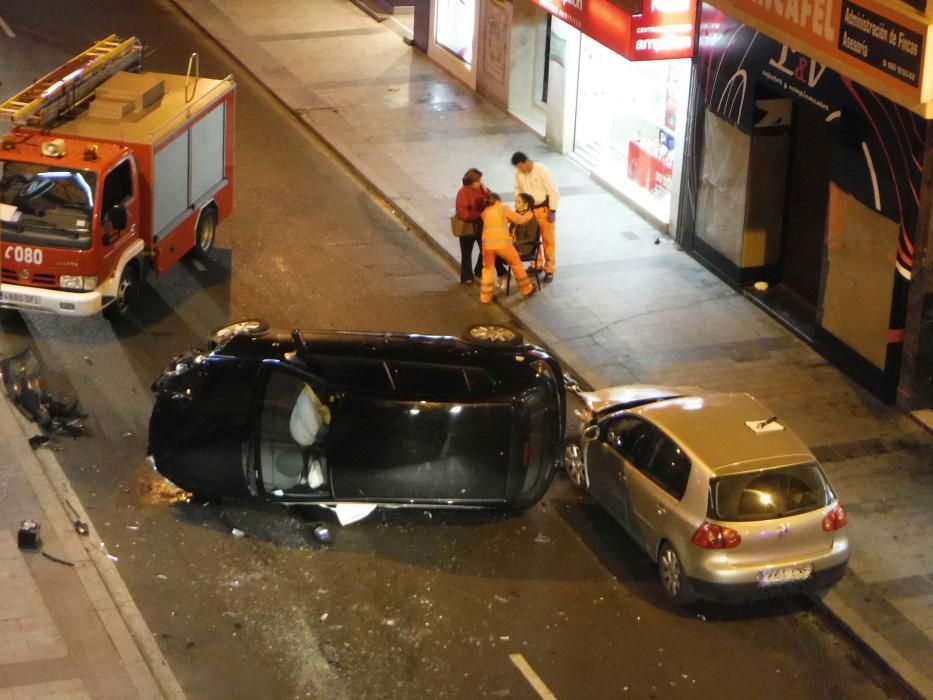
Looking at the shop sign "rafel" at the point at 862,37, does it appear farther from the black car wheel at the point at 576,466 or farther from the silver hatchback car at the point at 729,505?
the black car wheel at the point at 576,466

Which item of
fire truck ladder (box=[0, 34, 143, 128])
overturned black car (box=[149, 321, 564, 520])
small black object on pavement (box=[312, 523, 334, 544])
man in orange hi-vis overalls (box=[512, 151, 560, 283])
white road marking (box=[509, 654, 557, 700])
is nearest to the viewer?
white road marking (box=[509, 654, 557, 700])

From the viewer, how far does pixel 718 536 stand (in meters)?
11.8

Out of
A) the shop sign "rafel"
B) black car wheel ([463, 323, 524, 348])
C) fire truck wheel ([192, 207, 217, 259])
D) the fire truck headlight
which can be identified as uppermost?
the shop sign "rafel"

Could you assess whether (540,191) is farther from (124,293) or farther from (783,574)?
(783,574)

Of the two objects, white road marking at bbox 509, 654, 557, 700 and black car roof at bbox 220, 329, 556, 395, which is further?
black car roof at bbox 220, 329, 556, 395

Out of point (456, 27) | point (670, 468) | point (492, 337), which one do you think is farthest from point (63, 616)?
point (456, 27)

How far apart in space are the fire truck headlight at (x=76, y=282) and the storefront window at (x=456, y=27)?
36.2 ft

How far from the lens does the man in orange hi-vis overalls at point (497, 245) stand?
17656 mm

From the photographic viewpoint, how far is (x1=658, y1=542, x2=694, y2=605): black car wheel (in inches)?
478

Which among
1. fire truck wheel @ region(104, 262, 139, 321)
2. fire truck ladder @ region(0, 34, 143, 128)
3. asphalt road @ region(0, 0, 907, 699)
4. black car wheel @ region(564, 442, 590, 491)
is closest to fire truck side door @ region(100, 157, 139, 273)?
fire truck wheel @ region(104, 262, 139, 321)

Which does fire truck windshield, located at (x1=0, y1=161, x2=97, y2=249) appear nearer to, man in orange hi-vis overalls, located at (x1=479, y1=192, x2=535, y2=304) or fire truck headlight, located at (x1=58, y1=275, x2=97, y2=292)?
fire truck headlight, located at (x1=58, y1=275, x2=97, y2=292)

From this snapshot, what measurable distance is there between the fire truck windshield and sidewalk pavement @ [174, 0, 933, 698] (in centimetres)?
481

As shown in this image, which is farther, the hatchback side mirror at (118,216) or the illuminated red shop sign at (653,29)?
the illuminated red shop sign at (653,29)

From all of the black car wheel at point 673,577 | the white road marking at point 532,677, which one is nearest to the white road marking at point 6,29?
the black car wheel at point 673,577
